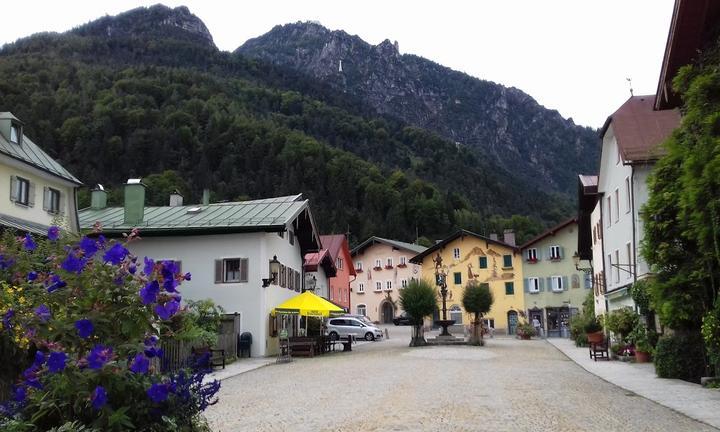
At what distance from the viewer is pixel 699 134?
36.3 ft

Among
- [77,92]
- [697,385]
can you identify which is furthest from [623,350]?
[77,92]

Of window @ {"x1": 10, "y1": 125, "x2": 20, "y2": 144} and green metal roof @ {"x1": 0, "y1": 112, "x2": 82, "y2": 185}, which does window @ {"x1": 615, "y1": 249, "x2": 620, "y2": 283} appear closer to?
green metal roof @ {"x1": 0, "y1": 112, "x2": 82, "y2": 185}

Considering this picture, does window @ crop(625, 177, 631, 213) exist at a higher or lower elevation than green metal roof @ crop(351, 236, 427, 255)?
lower

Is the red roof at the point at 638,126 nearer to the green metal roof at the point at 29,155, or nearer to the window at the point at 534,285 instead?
the green metal roof at the point at 29,155

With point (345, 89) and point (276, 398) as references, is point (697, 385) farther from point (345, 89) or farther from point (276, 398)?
point (345, 89)

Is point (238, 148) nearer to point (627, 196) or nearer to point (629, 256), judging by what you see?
point (627, 196)

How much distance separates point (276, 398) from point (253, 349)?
14095mm

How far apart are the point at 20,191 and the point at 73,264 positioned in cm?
2060

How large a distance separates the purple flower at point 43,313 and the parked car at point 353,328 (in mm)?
36380

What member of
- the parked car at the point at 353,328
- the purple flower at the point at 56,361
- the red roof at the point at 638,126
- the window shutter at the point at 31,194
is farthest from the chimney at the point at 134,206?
the purple flower at the point at 56,361

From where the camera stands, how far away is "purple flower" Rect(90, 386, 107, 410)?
4195 millimetres

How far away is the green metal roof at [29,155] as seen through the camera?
21933mm

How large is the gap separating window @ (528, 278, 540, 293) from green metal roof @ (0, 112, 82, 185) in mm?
38523

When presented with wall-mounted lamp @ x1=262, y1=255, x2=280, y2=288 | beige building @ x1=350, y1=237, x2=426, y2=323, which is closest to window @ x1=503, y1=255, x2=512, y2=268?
beige building @ x1=350, y1=237, x2=426, y2=323
